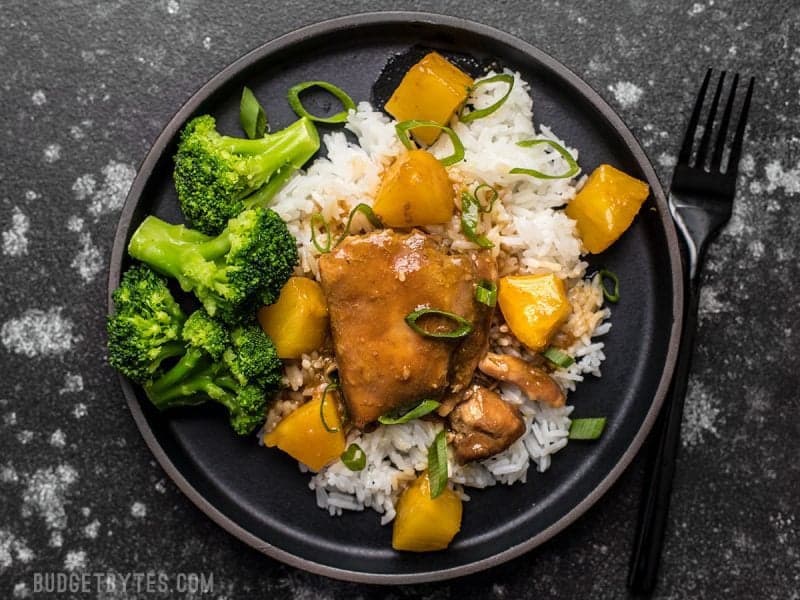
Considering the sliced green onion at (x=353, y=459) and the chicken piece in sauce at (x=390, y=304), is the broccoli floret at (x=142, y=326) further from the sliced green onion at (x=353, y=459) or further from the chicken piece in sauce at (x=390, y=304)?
the sliced green onion at (x=353, y=459)

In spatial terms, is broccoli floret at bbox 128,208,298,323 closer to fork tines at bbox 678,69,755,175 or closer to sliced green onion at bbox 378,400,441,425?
sliced green onion at bbox 378,400,441,425

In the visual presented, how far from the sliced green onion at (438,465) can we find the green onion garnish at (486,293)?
67 centimetres

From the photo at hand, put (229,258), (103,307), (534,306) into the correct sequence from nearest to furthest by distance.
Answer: (229,258), (534,306), (103,307)

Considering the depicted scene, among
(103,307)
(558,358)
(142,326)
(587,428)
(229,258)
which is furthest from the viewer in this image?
(103,307)

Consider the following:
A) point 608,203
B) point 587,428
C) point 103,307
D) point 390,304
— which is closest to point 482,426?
point 587,428

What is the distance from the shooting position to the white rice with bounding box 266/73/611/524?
356 cm

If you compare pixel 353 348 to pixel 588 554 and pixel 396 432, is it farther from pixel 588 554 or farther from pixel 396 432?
pixel 588 554

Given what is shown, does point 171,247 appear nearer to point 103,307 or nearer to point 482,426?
point 103,307

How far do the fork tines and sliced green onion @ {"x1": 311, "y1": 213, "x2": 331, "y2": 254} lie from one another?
5.95ft

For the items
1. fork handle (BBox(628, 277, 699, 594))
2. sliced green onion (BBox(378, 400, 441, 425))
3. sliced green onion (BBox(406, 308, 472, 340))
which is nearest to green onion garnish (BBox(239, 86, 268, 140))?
sliced green onion (BBox(406, 308, 472, 340))

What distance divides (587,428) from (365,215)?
151 centimetres

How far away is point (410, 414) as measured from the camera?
11.3 feet

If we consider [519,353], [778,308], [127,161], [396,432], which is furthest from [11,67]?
[778,308]

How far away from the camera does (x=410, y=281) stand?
3.33m
